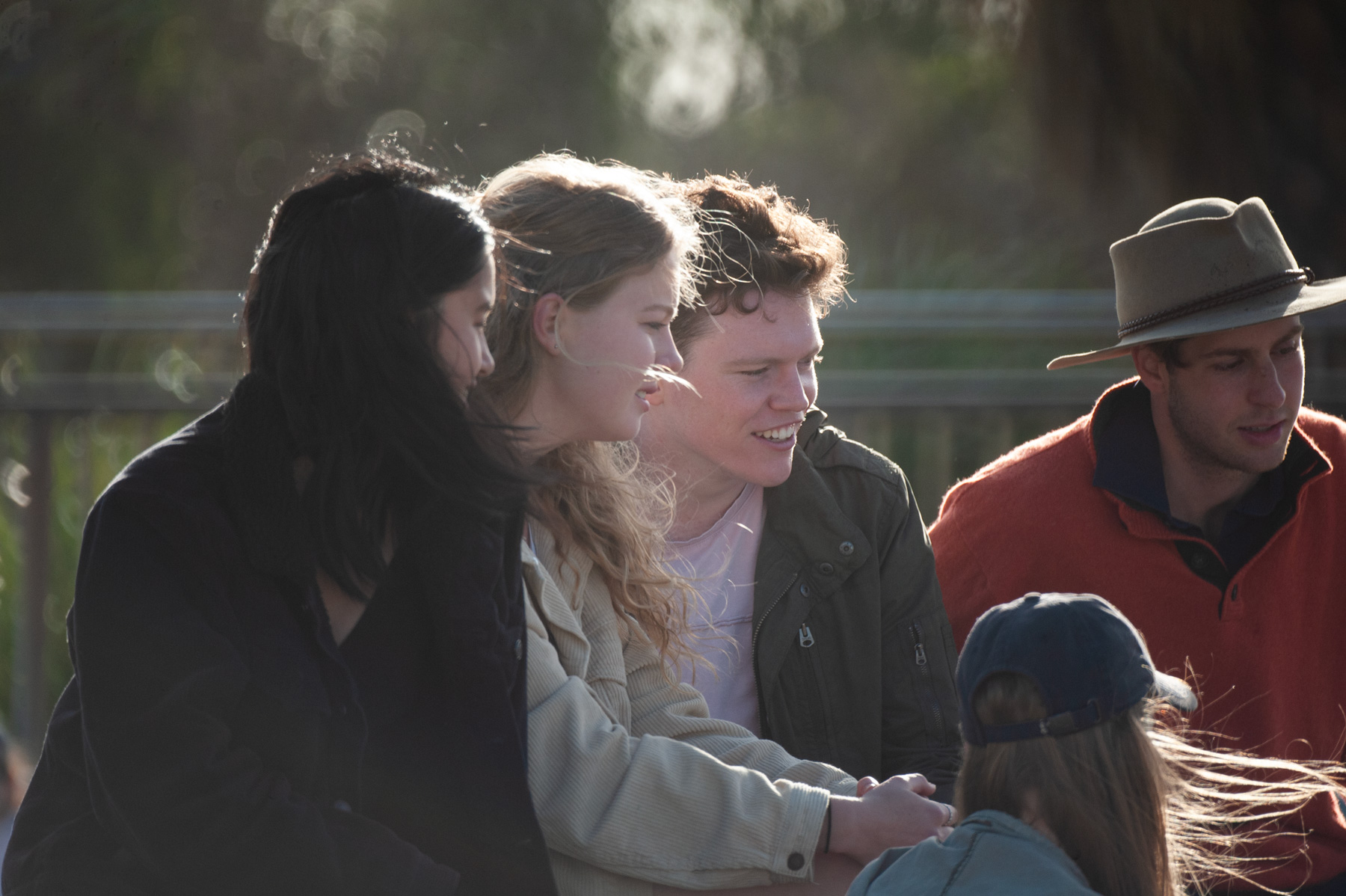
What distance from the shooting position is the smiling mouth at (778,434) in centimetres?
273

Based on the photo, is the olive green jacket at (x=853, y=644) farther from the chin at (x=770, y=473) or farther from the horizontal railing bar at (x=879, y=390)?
the horizontal railing bar at (x=879, y=390)

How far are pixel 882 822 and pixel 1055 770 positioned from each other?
45 cm

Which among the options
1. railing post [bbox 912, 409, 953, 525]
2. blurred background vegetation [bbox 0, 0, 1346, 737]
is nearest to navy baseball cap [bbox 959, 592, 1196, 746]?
blurred background vegetation [bbox 0, 0, 1346, 737]

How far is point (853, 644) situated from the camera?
8.75 feet

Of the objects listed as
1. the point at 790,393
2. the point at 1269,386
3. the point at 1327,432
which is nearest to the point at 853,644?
the point at 790,393

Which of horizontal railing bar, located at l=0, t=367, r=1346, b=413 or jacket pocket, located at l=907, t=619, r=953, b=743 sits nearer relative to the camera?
jacket pocket, located at l=907, t=619, r=953, b=743

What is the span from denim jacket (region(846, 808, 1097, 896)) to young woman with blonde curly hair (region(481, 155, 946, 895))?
0.36 metres

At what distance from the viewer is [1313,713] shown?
281cm

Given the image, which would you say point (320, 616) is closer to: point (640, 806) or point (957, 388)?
point (640, 806)

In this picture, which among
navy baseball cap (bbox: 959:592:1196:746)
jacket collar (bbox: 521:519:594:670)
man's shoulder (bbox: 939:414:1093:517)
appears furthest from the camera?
man's shoulder (bbox: 939:414:1093:517)

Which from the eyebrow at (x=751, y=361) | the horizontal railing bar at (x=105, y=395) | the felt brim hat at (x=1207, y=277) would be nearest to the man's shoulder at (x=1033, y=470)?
the felt brim hat at (x=1207, y=277)

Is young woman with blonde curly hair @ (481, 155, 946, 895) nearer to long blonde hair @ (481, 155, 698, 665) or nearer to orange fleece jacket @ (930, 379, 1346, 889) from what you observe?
long blonde hair @ (481, 155, 698, 665)

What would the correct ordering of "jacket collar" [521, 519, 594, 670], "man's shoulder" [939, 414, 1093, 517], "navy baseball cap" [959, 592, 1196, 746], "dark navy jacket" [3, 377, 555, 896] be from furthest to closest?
"man's shoulder" [939, 414, 1093, 517] → "jacket collar" [521, 519, 594, 670] → "navy baseball cap" [959, 592, 1196, 746] → "dark navy jacket" [3, 377, 555, 896]

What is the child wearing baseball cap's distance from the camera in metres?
1.73
